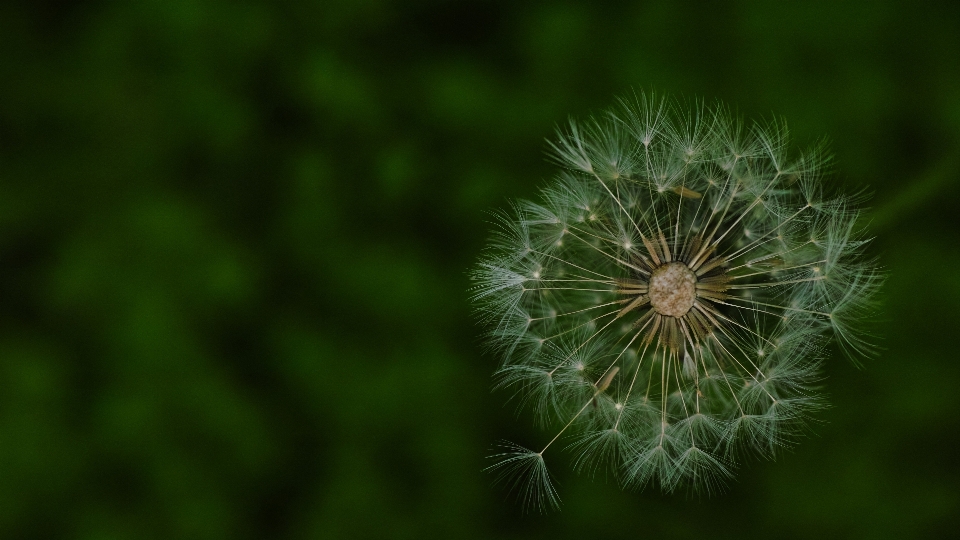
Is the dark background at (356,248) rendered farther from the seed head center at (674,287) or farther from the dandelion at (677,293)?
the seed head center at (674,287)

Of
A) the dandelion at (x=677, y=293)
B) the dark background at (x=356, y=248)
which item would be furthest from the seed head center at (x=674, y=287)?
the dark background at (x=356, y=248)

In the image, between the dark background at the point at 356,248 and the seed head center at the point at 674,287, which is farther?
the dark background at the point at 356,248

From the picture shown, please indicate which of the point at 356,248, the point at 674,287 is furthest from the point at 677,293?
the point at 356,248

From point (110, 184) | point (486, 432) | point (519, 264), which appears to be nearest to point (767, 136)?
point (519, 264)

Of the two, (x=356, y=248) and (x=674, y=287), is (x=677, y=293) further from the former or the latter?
(x=356, y=248)

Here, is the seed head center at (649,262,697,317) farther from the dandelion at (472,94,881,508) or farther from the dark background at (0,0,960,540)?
the dark background at (0,0,960,540)

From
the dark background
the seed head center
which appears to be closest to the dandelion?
the seed head center
